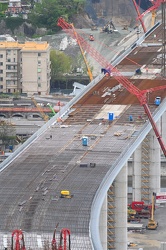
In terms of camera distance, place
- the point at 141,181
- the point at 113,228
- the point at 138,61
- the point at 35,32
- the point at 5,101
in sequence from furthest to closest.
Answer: the point at 35,32, the point at 5,101, the point at 138,61, the point at 141,181, the point at 113,228

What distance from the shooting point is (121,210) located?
330 ft

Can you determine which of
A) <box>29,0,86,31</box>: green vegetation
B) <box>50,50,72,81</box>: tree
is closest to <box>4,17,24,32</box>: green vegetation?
<box>29,0,86,31</box>: green vegetation

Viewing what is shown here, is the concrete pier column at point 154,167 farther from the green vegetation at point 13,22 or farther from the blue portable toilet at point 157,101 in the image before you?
the green vegetation at point 13,22

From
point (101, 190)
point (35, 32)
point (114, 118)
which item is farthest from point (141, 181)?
point (35, 32)

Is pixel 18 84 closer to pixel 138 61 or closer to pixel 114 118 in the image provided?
pixel 138 61

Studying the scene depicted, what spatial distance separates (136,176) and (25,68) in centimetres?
4165

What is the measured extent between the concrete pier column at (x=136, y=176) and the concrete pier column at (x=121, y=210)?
13663 mm

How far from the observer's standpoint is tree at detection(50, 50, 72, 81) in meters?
161

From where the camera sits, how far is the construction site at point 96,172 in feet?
286

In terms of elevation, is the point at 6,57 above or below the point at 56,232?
above

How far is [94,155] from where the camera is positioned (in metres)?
102

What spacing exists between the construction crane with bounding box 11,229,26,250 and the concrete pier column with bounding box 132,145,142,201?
31551 millimetres

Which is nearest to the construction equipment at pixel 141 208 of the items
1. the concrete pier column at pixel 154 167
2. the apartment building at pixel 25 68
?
the concrete pier column at pixel 154 167

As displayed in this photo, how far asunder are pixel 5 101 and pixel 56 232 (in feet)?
211
